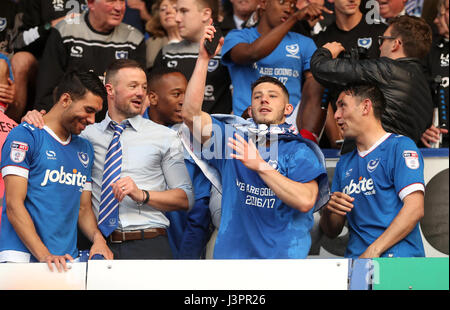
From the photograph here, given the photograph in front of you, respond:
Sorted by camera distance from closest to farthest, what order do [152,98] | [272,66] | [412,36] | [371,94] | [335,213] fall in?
[335,213] → [371,94] → [412,36] → [152,98] → [272,66]

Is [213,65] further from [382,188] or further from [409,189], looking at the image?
[409,189]

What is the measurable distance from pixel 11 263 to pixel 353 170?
2.11m

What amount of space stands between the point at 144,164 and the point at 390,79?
172 centimetres

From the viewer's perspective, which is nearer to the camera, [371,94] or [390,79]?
[371,94]

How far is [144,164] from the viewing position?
466cm

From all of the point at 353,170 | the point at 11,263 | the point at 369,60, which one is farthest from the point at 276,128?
the point at 11,263

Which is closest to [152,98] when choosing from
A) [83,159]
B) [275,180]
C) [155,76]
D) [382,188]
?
[155,76]

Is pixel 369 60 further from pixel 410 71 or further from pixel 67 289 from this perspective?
pixel 67 289

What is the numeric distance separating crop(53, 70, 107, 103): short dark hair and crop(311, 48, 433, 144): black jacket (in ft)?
4.65

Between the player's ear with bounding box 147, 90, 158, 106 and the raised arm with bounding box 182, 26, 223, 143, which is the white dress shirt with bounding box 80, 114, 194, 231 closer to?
the raised arm with bounding box 182, 26, 223, 143

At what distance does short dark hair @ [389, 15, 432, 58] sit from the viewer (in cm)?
523

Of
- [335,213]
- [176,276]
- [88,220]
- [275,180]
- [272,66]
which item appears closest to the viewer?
[176,276]

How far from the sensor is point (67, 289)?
3850mm

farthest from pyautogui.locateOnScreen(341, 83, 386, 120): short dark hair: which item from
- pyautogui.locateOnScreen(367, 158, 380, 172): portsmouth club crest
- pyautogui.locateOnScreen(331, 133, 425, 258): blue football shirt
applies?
pyautogui.locateOnScreen(367, 158, 380, 172): portsmouth club crest
